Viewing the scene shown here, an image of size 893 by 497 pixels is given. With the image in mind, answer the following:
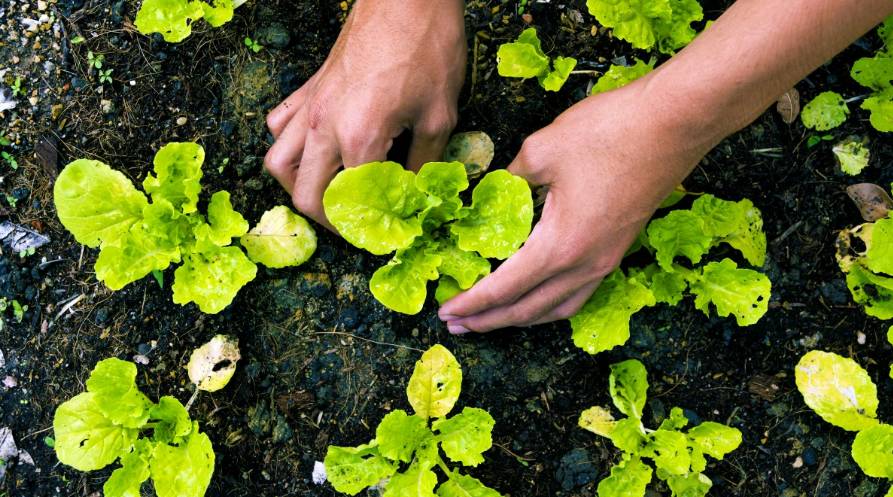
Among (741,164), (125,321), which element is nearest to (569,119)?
(741,164)

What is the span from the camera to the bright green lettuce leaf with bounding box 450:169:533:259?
6.15ft

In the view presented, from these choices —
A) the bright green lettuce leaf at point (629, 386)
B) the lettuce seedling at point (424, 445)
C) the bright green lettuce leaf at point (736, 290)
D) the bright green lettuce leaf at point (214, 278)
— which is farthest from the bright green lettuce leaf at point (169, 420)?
the bright green lettuce leaf at point (736, 290)

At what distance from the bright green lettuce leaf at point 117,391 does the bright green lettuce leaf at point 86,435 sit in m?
0.03

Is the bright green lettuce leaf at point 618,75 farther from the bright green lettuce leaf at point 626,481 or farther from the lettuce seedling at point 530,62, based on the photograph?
the bright green lettuce leaf at point 626,481

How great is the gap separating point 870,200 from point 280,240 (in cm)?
187

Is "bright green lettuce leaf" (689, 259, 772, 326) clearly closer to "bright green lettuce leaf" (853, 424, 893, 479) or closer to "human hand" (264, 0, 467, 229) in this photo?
"bright green lettuce leaf" (853, 424, 893, 479)

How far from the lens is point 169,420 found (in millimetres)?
2150

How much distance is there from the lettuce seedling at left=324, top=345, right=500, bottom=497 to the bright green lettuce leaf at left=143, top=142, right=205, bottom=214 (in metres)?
0.82

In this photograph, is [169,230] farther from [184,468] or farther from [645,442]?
[645,442]

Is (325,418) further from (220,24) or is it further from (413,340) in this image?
(220,24)

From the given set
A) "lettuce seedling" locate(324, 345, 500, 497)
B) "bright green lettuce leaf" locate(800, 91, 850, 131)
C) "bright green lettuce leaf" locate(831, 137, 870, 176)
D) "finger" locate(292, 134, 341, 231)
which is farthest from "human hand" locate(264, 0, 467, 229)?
"bright green lettuce leaf" locate(831, 137, 870, 176)

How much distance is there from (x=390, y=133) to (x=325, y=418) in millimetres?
931

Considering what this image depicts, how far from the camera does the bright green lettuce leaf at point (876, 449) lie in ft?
7.04

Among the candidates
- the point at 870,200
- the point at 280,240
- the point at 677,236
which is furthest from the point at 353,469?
the point at 870,200
